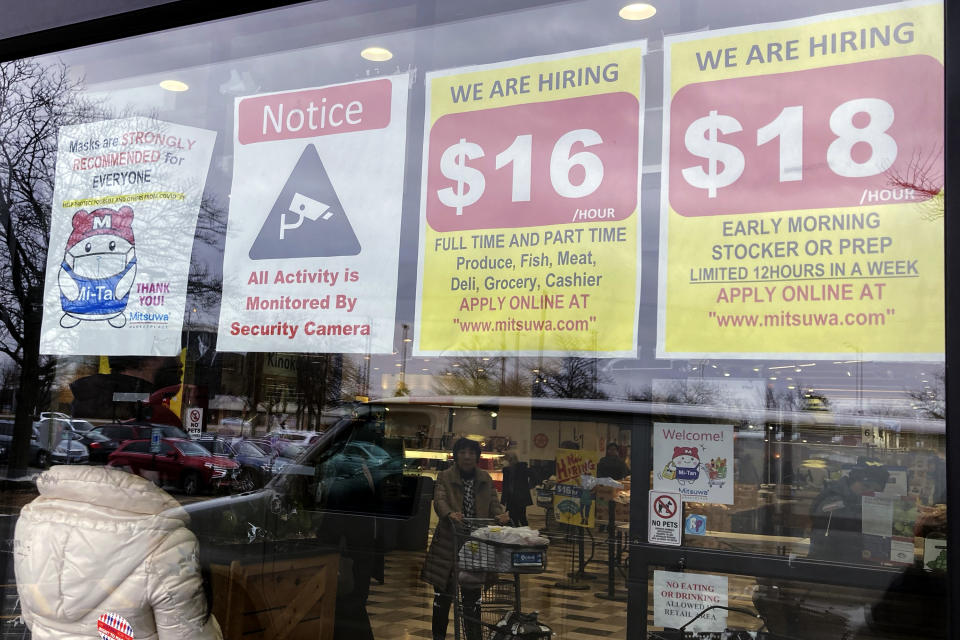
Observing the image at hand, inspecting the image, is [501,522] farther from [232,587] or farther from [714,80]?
[714,80]

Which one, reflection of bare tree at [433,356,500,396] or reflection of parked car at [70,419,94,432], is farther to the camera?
reflection of parked car at [70,419,94,432]

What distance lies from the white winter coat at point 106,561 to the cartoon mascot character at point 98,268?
2.31 feet

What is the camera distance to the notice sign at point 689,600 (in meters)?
2.96

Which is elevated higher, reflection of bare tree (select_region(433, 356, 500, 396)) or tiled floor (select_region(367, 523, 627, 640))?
reflection of bare tree (select_region(433, 356, 500, 396))

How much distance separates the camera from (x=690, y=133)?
2494mm

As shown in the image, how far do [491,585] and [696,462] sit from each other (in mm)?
1855

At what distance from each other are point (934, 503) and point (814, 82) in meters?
1.24

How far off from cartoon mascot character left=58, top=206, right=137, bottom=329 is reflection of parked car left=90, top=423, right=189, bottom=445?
1.51 ft

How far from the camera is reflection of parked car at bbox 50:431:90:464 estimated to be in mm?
3420

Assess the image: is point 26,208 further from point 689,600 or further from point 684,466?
point 689,600

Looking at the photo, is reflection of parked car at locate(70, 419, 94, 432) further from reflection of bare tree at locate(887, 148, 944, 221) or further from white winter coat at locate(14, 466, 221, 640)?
reflection of bare tree at locate(887, 148, 944, 221)

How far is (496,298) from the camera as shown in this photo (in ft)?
8.93

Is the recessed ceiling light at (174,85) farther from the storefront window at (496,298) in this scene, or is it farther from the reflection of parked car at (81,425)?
the reflection of parked car at (81,425)

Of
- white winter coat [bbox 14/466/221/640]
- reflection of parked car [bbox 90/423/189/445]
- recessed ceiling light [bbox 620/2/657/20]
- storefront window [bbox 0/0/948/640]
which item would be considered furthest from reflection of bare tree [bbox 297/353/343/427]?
recessed ceiling light [bbox 620/2/657/20]
